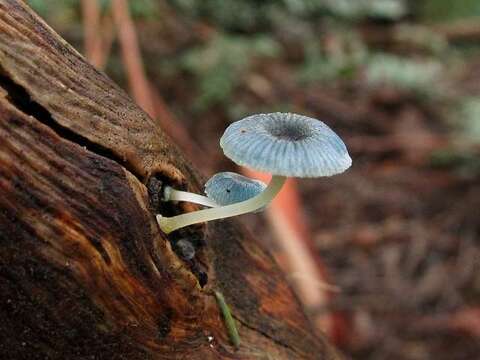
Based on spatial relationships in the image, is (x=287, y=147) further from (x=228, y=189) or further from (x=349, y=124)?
(x=349, y=124)

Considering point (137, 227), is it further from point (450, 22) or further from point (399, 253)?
point (450, 22)

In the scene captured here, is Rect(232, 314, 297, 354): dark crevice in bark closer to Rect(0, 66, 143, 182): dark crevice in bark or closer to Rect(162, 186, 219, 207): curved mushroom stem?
Rect(162, 186, 219, 207): curved mushroom stem

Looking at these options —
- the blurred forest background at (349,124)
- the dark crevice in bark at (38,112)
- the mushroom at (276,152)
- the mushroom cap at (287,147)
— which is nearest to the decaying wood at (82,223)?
the dark crevice in bark at (38,112)

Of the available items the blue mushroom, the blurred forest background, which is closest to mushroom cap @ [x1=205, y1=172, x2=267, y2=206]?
the blue mushroom

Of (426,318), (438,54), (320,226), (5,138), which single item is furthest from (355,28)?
(5,138)

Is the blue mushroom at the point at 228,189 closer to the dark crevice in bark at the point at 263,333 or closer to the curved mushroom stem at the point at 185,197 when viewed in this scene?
the curved mushroom stem at the point at 185,197

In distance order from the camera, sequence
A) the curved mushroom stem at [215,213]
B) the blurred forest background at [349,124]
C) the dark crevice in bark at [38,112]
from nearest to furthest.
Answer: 1. the dark crevice in bark at [38,112]
2. the curved mushroom stem at [215,213]
3. the blurred forest background at [349,124]
